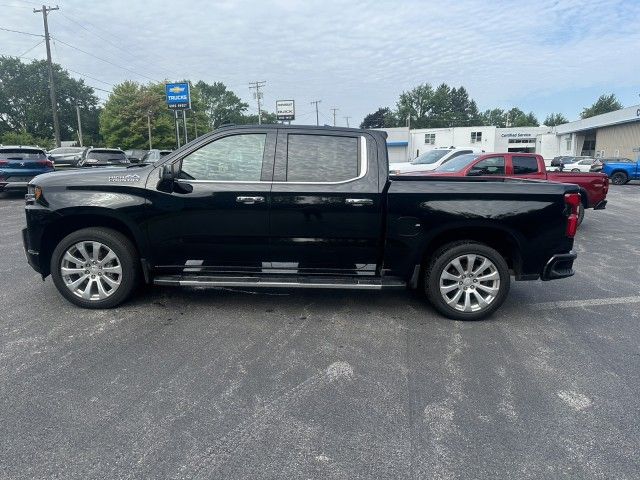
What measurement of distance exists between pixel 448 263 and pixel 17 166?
46.7 feet

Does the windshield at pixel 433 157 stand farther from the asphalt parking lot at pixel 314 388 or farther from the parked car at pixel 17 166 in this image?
the parked car at pixel 17 166

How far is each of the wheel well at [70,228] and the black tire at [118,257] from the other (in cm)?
7

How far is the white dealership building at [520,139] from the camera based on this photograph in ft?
145

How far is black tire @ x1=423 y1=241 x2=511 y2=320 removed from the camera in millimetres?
4316

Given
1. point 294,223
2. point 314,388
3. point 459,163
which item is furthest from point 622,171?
point 314,388

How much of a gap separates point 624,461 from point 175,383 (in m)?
2.88

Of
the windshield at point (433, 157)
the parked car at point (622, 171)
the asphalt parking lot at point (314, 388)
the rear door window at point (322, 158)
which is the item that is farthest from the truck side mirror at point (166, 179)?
the parked car at point (622, 171)

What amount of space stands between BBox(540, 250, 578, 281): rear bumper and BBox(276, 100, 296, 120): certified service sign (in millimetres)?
51853

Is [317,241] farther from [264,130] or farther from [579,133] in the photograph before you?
[579,133]

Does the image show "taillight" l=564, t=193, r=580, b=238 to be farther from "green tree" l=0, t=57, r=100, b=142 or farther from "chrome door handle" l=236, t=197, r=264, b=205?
"green tree" l=0, t=57, r=100, b=142

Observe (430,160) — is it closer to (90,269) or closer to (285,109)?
(90,269)

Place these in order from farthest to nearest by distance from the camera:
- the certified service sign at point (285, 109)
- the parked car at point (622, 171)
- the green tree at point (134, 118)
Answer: the certified service sign at point (285, 109) → the green tree at point (134, 118) → the parked car at point (622, 171)

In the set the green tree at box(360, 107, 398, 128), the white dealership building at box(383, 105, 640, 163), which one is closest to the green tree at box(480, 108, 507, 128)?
the green tree at box(360, 107, 398, 128)

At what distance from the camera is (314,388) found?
3113 mm
